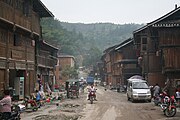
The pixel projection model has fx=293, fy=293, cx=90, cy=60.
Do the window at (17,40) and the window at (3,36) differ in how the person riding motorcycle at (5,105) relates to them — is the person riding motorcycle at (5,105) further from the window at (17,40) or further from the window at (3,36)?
the window at (17,40)

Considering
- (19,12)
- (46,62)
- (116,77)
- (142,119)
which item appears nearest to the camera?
(142,119)

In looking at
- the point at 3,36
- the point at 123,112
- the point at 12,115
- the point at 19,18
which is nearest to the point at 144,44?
the point at 19,18

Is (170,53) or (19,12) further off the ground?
(19,12)

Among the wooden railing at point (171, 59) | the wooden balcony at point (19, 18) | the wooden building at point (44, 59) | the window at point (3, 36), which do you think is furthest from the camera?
the wooden building at point (44, 59)

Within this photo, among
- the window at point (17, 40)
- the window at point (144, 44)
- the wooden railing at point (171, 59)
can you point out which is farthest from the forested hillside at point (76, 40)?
the wooden railing at point (171, 59)

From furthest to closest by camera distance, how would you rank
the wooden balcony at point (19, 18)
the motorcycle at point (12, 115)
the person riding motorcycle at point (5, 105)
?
the wooden balcony at point (19, 18)
the motorcycle at point (12, 115)
the person riding motorcycle at point (5, 105)

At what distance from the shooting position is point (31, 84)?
29531 millimetres

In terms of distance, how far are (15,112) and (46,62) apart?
2769 centimetres

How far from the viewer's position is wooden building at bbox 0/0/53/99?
22312 mm

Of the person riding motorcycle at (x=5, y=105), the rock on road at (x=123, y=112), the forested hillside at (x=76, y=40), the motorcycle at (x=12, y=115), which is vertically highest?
the forested hillside at (x=76, y=40)

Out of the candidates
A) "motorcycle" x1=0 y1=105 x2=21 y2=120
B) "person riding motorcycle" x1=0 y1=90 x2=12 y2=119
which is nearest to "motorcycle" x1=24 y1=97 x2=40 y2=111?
"motorcycle" x1=0 y1=105 x2=21 y2=120

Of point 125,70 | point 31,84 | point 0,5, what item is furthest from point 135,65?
point 0,5

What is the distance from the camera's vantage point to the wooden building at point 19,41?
73.2ft

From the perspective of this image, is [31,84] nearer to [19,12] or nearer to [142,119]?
[19,12]
